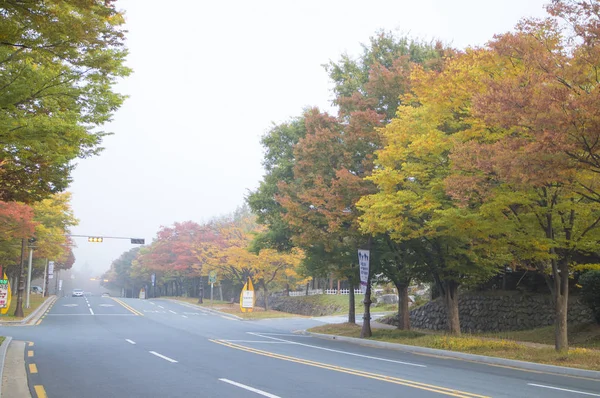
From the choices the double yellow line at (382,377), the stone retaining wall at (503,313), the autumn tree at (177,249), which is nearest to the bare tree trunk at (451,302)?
the stone retaining wall at (503,313)

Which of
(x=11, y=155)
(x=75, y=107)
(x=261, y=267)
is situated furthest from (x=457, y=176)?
(x=261, y=267)

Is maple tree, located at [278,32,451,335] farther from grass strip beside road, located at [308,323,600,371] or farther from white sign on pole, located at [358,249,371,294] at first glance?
grass strip beside road, located at [308,323,600,371]

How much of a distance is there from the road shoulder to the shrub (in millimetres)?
19778

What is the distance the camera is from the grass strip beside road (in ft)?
48.8

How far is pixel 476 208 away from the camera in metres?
17.8

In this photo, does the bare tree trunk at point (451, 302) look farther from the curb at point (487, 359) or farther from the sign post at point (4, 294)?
the sign post at point (4, 294)

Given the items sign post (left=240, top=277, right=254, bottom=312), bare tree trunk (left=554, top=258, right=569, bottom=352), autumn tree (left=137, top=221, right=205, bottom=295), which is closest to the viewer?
bare tree trunk (left=554, top=258, right=569, bottom=352)

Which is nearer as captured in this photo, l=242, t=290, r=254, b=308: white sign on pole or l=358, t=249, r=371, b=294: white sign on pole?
l=358, t=249, r=371, b=294: white sign on pole

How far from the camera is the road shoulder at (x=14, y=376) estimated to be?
9570 mm

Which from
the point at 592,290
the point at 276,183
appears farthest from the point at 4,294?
the point at 592,290

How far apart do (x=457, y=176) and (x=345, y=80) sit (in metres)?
18.1

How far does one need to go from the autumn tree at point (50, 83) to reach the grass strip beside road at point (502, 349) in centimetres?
1371

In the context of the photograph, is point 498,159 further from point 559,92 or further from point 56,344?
point 56,344

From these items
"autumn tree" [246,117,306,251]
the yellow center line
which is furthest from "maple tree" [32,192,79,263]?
the yellow center line
